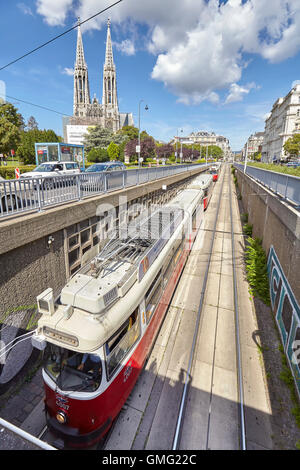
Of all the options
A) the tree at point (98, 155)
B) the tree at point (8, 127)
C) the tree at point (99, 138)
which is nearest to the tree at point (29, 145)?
the tree at point (98, 155)

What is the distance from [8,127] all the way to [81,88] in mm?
114258

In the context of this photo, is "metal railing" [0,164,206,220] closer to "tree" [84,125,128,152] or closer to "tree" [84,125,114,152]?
"tree" [84,125,128,152]

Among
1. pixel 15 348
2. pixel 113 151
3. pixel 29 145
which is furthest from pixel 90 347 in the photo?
pixel 29 145

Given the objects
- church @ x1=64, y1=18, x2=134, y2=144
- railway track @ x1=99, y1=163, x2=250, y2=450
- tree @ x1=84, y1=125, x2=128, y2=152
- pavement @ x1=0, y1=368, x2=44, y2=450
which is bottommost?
pavement @ x1=0, y1=368, x2=44, y2=450

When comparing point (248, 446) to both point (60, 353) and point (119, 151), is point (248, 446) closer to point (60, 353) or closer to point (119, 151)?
point (60, 353)

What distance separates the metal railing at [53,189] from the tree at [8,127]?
1007 inches

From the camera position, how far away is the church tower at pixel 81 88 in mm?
119625

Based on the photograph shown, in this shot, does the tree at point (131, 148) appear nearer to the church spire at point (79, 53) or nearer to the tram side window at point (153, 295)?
the tram side window at point (153, 295)

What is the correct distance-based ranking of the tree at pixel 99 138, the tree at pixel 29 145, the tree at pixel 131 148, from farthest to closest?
the tree at pixel 99 138 → the tree at pixel 131 148 → the tree at pixel 29 145

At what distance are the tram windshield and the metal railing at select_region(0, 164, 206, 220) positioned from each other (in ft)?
12.0

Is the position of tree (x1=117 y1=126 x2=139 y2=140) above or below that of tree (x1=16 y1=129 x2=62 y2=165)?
above

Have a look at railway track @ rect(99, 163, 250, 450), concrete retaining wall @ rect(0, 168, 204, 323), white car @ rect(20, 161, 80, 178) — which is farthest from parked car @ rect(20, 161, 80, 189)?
railway track @ rect(99, 163, 250, 450)

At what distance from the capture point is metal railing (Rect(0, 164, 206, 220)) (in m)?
6.13
